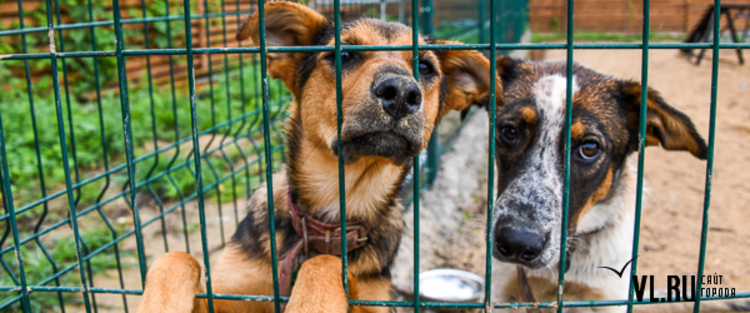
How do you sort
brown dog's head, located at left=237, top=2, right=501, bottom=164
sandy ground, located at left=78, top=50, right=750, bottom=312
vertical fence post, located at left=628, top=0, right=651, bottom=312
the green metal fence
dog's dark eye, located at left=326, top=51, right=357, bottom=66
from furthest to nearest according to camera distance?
1. sandy ground, located at left=78, top=50, right=750, bottom=312
2. dog's dark eye, located at left=326, top=51, right=357, bottom=66
3. brown dog's head, located at left=237, top=2, right=501, bottom=164
4. the green metal fence
5. vertical fence post, located at left=628, top=0, right=651, bottom=312

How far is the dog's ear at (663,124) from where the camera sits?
8.68ft

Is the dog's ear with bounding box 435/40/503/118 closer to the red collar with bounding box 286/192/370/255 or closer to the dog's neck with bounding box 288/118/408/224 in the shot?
the dog's neck with bounding box 288/118/408/224

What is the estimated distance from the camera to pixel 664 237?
15.9 ft

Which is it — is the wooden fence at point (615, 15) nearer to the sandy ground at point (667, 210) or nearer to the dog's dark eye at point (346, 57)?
the sandy ground at point (667, 210)

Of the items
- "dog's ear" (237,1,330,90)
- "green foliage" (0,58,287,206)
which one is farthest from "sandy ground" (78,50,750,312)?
"dog's ear" (237,1,330,90)

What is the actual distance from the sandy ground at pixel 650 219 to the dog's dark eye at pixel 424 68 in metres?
1.04

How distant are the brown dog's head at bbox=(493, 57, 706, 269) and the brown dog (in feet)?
1.12

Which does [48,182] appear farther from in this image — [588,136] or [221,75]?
Answer: [588,136]

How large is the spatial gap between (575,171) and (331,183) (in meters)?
1.32

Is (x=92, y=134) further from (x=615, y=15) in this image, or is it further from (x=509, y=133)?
(x=615, y=15)

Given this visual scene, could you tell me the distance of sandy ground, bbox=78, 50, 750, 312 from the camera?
4262 millimetres

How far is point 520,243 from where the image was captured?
2342 mm

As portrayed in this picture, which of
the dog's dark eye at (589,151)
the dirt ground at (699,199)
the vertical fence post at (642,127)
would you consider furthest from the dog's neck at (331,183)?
the dirt ground at (699,199)

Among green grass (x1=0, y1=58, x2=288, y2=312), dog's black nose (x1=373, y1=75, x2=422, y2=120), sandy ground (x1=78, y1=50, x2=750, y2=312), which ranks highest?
dog's black nose (x1=373, y1=75, x2=422, y2=120)
